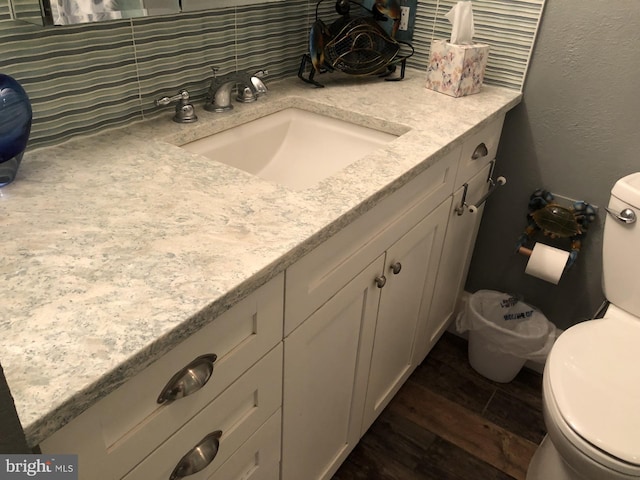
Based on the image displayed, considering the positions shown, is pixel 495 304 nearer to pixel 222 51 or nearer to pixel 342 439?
pixel 342 439

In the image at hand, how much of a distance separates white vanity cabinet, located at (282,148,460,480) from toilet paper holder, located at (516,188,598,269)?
45cm

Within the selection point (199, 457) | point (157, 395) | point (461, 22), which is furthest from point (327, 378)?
point (461, 22)

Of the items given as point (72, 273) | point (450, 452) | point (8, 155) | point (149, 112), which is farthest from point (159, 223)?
point (450, 452)

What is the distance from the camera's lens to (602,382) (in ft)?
4.13

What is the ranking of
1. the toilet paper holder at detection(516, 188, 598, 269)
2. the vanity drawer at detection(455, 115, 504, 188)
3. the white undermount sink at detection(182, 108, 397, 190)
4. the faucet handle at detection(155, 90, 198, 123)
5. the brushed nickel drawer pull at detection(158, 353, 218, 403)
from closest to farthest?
1. the brushed nickel drawer pull at detection(158, 353, 218, 403)
2. the faucet handle at detection(155, 90, 198, 123)
3. the white undermount sink at detection(182, 108, 397, 190)
4. the vanity drawer at detection(455, 115, 504, 188)
5. the toilet paper holder at detection(516, 188, 598, 269)

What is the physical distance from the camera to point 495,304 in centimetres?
194

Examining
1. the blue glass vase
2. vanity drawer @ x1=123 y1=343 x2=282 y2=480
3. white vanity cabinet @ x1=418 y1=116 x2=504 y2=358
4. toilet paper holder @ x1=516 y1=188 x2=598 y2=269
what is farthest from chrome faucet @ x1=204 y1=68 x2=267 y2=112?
toilet paper holder @ x1=516 y1=188 x2=598 y2=269

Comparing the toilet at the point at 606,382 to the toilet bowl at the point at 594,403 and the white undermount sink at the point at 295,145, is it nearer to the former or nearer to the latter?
the toilet bowl at the point at 594,403

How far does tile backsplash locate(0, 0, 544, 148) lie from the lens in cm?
103

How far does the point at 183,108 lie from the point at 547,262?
1.23 m

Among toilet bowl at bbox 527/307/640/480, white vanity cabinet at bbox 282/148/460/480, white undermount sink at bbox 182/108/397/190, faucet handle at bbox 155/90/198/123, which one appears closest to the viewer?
white vanity cabinet at bbox 282/148/460/480

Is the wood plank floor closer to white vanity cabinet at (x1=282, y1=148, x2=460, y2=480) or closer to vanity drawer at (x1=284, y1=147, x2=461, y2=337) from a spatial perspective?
white vanity cabinet at (x1=282, y1=148, x2=460, y2=480)

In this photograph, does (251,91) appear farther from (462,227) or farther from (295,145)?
(462,227)

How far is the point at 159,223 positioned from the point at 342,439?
0.86 m
